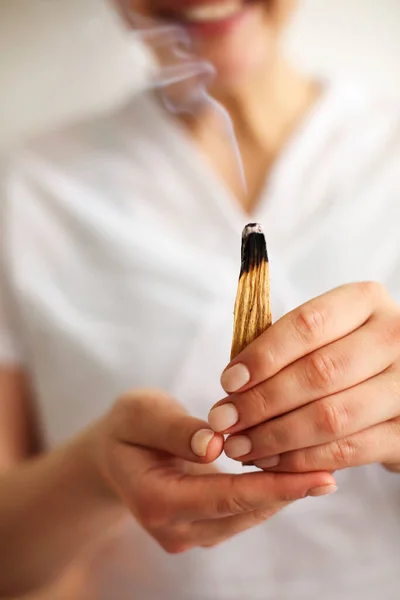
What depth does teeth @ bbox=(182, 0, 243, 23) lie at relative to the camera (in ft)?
1.42

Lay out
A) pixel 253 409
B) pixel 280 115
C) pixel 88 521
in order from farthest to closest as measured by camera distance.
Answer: pixel 280 115 < pixel 88 521 < pixel 253 409

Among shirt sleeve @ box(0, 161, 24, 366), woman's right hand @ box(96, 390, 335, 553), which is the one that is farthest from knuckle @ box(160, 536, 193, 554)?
shirt sleeve @ box(0, 161, 24, 366)

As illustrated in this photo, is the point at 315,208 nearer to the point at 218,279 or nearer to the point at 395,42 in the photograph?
the point at 218,279

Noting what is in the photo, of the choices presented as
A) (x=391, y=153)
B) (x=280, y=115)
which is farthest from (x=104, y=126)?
(x=391, y=153)

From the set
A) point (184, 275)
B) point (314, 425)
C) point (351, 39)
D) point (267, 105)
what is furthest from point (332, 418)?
point (351, 39)

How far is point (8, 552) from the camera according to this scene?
1.42ft

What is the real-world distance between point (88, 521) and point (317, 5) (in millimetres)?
599

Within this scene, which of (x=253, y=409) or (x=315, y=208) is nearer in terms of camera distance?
(x=253, y=409)

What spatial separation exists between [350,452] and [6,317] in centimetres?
38

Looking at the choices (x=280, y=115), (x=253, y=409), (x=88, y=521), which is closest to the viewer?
(x=253, y=409)

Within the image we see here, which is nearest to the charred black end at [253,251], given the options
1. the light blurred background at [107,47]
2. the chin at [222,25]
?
the chin at [222,25]

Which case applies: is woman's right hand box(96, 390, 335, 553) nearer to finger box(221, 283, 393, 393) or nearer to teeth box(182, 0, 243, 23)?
finger box(221, 283, 393, 393)

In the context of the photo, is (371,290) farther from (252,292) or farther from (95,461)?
(95,461)

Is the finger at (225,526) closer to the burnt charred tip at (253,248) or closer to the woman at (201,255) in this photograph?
the woman at (201,255)
